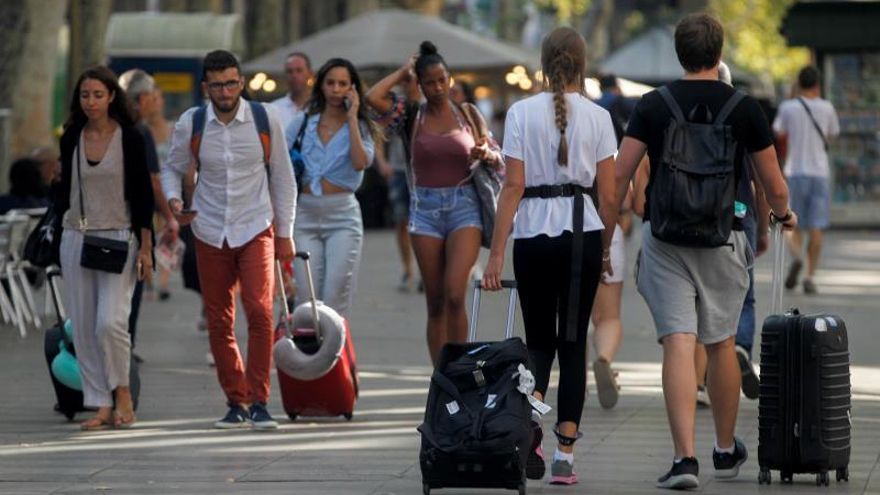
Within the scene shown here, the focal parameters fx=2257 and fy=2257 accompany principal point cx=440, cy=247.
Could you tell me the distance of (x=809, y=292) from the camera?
1870 cm

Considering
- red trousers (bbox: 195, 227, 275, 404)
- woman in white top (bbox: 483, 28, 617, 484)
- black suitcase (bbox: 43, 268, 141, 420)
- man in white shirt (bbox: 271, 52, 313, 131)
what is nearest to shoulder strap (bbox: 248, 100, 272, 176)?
red trousers (bbox: 195, 227, 275, 404)

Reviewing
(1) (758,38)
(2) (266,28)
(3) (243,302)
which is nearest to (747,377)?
(3) (243,302)

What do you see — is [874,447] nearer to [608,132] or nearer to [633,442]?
[633,442]

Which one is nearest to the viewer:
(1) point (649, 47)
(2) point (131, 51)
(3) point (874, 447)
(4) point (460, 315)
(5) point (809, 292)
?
(3) point (874, 447)

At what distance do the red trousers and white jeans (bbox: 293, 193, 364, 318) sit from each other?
73 centimetres

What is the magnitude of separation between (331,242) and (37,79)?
10448 millimetres

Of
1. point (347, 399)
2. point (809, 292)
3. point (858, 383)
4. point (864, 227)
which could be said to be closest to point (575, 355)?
point (347, 399)

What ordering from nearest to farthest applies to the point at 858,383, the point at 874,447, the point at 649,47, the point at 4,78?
1. the point at 874,447
2. the point at 858,383
3. the point at 4,78
4. the point at 649,47

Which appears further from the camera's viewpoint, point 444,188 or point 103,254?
point 444,188

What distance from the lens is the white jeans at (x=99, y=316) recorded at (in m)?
10.5

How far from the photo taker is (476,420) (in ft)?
26.8

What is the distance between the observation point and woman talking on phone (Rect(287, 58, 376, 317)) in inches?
444

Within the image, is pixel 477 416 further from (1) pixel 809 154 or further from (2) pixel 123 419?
(1) pixel 809 154

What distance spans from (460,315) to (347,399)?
26.6 inches
